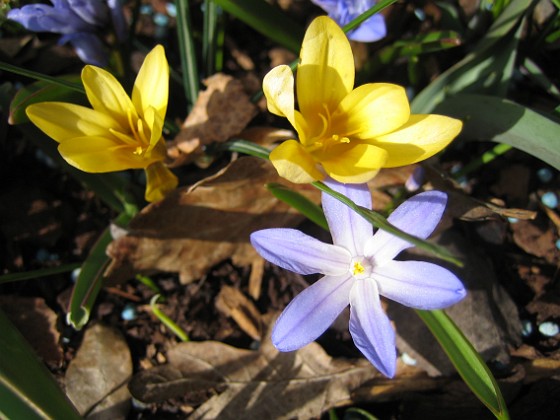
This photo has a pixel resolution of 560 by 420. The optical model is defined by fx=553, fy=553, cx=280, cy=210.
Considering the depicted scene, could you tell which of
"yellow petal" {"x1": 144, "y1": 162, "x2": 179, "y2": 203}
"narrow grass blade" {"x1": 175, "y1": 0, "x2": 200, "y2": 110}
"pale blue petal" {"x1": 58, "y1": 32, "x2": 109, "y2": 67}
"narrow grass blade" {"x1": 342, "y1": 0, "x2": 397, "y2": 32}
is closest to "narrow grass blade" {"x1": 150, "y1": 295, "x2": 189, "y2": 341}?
"yellow petal" {"x1": 144, "y1": 162, "x2": 179, "y2": 203}

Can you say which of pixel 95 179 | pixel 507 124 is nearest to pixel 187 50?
pixel 95 179

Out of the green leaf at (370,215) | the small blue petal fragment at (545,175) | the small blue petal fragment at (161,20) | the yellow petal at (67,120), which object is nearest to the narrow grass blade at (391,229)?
the green leaf at (370,215)

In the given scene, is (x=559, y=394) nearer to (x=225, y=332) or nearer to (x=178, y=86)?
(x=225, y=332)

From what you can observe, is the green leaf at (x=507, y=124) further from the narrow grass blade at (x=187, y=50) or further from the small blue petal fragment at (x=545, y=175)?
the narrow grass blade at (x=187, y=50)

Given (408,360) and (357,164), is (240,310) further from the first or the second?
(357,164)

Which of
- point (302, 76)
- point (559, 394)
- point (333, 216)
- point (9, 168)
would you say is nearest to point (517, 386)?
point (559, 394)
